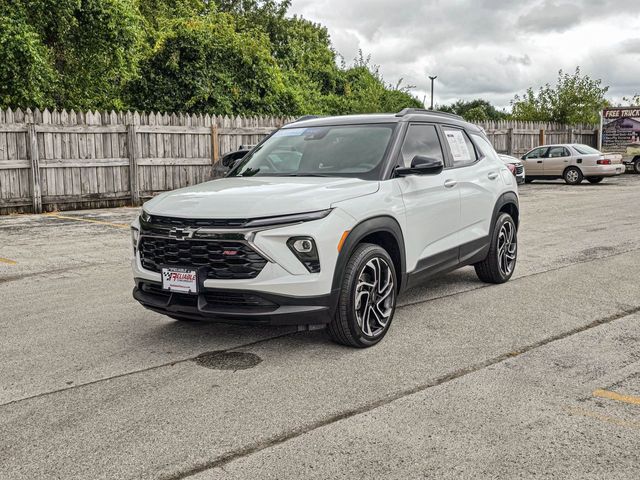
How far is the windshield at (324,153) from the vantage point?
5512 mm

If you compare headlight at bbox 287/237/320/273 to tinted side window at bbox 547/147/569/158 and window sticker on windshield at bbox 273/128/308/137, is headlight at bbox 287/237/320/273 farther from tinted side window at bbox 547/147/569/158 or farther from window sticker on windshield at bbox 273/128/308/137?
tinted side window at bbox 547/147/569/158

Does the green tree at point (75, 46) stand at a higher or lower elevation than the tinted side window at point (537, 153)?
higher

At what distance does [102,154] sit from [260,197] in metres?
13.2

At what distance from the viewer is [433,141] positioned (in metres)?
6.27

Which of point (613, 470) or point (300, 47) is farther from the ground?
point (300, 47)

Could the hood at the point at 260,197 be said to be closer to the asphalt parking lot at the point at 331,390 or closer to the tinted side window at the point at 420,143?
the tinted side window at the point at 420,143

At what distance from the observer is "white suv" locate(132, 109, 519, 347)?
449cm

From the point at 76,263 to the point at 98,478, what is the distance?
20.8ft

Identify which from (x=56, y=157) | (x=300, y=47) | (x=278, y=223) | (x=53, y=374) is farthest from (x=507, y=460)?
(x=300, y=47)

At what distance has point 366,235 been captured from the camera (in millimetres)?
4902

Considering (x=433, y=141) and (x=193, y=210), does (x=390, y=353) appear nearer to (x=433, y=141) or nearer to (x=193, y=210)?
(x=193, y=210)

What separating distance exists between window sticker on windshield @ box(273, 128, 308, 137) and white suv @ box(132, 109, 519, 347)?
0.02m

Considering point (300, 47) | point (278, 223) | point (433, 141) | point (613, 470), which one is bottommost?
point (613, 470)

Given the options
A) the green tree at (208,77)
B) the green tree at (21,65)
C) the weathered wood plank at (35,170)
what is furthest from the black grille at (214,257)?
the green tree at (208,77)
